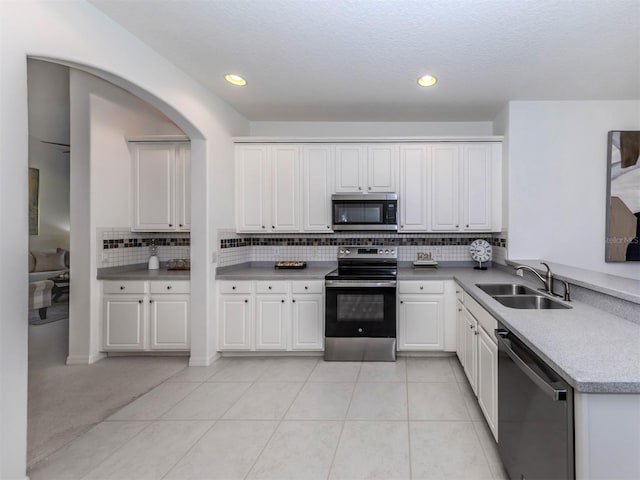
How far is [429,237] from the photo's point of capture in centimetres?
415

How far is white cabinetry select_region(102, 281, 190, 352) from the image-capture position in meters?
3.52

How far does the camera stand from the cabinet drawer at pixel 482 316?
6.72 ft

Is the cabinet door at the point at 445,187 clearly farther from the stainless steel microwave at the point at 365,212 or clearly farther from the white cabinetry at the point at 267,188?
the white cabinetry at the point at 267,188

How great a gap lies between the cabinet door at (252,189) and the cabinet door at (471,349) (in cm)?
233

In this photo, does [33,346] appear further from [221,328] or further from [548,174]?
[548,174]

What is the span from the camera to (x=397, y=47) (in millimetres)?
2467

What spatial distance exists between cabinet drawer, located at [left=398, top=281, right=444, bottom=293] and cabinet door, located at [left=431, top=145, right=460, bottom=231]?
720 mm

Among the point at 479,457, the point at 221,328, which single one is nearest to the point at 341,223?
the point at 221,328

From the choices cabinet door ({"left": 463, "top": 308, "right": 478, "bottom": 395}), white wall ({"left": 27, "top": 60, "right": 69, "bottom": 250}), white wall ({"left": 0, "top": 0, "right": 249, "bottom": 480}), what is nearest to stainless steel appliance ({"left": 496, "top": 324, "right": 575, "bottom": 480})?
cabinet door ({"left": 463, "top": 308, "right": 478, "bottom": 395})

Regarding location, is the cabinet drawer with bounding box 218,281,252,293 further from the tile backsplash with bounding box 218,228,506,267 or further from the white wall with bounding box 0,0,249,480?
the white wall with bounding box 0,0,249,480

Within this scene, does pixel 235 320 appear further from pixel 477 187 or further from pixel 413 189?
pixel 477 187

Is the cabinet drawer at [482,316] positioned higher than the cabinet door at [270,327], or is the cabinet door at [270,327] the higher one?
the cabinet drawer at [482,316]

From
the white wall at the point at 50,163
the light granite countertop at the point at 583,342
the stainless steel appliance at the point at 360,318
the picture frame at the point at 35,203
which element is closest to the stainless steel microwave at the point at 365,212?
the stainless steel appliance at the point at 360,318

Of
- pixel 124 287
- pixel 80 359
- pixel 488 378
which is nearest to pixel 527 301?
pixel 488 378
